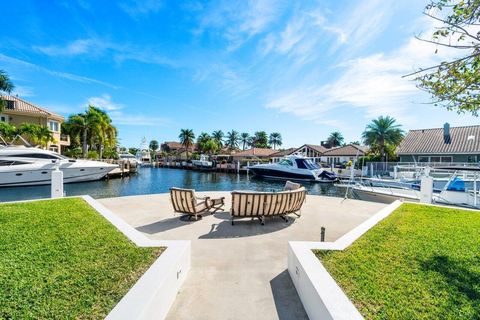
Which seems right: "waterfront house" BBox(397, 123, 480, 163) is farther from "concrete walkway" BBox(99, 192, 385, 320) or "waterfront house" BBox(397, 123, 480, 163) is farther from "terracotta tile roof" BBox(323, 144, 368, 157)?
"concrete walkway" BBox(99, 192, 385, 320)

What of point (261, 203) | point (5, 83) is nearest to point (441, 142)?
point (261, 203)

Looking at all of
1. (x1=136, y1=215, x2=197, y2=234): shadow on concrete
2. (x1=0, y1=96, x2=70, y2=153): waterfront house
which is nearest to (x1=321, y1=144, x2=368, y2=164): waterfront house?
(x1=136, y1=215, x2=197, y2=234): shadow on concrete

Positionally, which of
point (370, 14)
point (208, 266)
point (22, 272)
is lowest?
point (208, 266)

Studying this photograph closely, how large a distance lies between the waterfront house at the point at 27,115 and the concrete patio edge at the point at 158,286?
1530 inches

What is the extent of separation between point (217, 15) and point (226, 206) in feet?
29.1

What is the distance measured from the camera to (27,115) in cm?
3177

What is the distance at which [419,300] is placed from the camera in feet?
8.59

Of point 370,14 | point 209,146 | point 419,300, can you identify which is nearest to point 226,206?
point 419,300

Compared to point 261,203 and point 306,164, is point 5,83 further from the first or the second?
point 306,164

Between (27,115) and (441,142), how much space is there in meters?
57.5

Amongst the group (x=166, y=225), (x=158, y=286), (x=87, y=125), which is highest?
(x=87, y=125)

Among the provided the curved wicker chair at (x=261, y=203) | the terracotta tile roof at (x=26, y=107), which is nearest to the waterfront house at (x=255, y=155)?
the terracotta tile roof at (x=26, y=107)

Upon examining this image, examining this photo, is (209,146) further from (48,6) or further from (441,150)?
(48,6)

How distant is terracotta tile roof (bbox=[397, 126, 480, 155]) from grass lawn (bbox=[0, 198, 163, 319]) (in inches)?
1591
